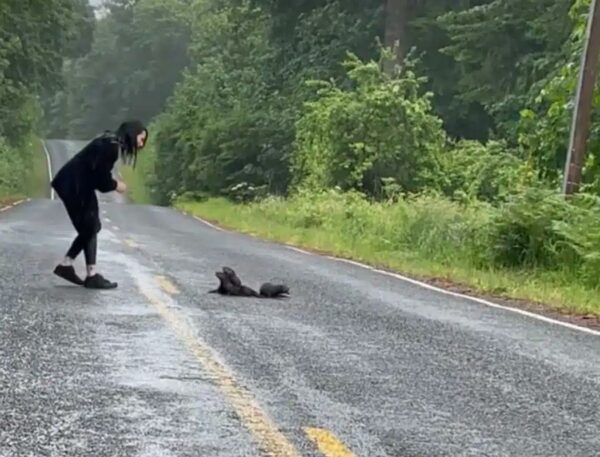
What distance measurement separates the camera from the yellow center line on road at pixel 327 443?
5.01 meters

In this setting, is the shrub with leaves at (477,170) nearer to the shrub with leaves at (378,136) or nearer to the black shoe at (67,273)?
the shrub with leaves at (378,136)

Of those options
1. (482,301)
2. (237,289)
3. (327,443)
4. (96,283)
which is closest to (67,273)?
(96,283)

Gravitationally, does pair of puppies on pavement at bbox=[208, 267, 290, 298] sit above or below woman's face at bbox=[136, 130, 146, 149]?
below

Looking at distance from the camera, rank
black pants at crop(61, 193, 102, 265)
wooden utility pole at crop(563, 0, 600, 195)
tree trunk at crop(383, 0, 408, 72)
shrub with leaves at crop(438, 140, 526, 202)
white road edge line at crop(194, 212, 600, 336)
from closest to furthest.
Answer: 1. white road edge line at crop(194, 212, 600, 336)
2. black pants at crop(61, 193, 102, 265)
3. wooden utility pole at crop(563, 0, 600, 195)
4. shrub with leaves at crop(438, 140, 526, 202)
5. tree trunk at crop(383, 0, 408, 72)

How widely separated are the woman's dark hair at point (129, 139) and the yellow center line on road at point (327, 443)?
5.65 m

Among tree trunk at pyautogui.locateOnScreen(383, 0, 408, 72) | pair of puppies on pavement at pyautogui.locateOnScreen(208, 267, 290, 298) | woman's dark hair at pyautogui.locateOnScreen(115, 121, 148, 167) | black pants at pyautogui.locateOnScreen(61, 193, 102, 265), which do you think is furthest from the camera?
tree trunk at pyautogui.locateOnScreen(383, 0, 408, 72)

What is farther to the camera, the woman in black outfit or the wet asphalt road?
the woman in black outfit

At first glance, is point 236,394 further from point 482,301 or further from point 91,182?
point 482,301

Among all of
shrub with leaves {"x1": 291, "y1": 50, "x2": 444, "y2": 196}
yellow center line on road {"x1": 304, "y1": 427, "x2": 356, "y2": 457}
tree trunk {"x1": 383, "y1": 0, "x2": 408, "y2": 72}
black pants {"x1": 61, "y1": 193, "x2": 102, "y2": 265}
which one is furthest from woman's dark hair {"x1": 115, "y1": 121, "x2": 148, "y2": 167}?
tree trunk {"x1": 383, "y1": 0, "x2": 408, "y2": 72}

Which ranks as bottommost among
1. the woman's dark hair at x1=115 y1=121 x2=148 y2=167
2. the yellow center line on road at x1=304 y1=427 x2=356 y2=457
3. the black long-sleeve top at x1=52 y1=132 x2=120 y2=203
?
the yellow center line on road at x1=304 y1=427 x2=356 y2=457

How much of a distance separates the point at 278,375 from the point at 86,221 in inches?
183

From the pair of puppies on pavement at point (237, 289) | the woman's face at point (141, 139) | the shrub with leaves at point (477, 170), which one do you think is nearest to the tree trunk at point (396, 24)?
the shrub with leaves at point (477, 170)

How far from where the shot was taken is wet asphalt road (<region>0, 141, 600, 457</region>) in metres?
5.28

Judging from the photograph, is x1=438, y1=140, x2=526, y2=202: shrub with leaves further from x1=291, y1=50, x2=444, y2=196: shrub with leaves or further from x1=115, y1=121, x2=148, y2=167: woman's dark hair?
x1=115, y1=121, x2=148, y2=167: woman's dark hair
